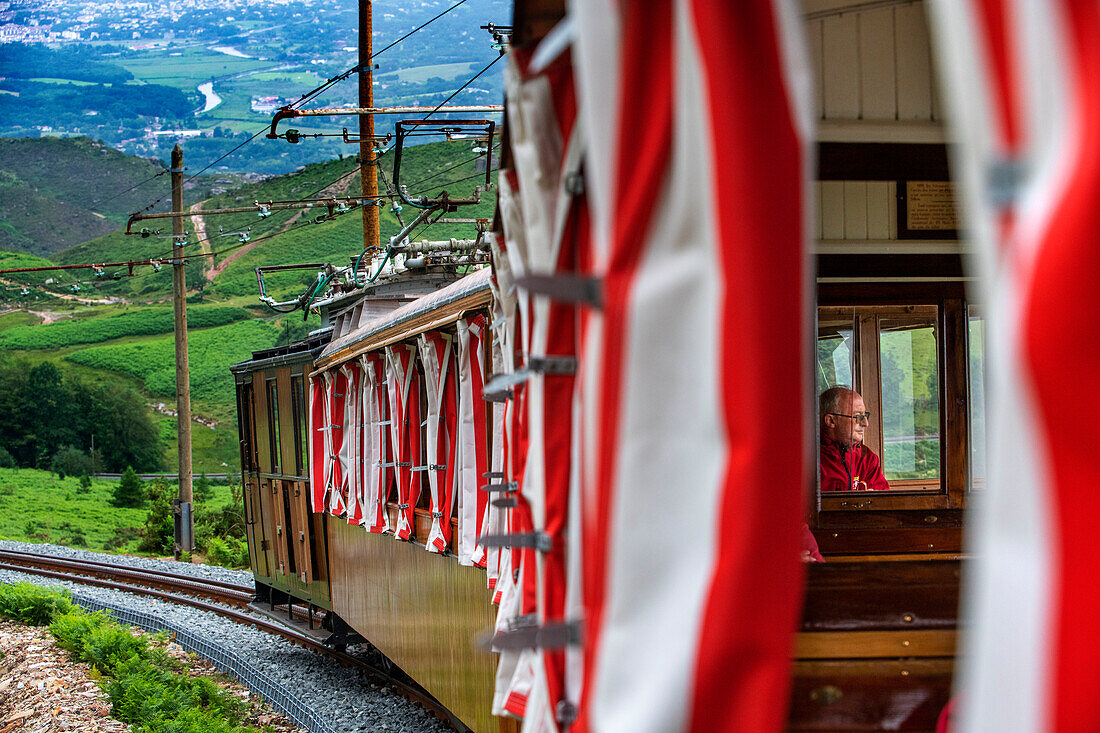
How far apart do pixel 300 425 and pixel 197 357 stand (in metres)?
67.2

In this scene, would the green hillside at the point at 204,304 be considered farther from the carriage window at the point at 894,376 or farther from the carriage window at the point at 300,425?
the carriage window at the point at 894,376

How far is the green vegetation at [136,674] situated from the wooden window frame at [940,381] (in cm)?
542

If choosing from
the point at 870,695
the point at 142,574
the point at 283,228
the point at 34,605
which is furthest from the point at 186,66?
the point at 870,695

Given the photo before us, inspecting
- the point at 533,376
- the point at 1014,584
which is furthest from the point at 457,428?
the point at 1014,584

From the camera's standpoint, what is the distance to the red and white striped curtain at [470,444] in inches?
219

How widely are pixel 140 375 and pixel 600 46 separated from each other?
3086 inches

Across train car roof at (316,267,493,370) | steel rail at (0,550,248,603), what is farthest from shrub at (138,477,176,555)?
train car roof at (316,267,493,370)

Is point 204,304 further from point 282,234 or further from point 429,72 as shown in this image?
point 429,72

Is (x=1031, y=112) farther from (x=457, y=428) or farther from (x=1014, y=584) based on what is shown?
(x=457, y=428)

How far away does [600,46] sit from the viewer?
5.36 ft

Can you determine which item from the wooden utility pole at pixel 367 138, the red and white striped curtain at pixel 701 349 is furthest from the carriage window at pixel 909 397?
the wooden utility pole at pixel 367 138

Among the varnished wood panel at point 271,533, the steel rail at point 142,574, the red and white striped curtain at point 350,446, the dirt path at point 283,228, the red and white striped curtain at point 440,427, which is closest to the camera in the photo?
the red and white striped curtain at point 440,427

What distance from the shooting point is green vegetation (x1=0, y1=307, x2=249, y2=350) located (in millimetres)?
78250

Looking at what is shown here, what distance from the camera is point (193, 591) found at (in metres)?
16.6
